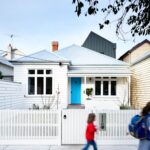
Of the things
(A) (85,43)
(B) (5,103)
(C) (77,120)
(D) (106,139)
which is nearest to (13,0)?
(C) (77,120)

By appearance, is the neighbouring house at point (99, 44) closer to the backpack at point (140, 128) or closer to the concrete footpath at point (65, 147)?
the concrete footpath at point (65, 147)

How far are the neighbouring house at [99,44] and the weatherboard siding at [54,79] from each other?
622 inches

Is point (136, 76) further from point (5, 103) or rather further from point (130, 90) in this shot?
point (5, 103)

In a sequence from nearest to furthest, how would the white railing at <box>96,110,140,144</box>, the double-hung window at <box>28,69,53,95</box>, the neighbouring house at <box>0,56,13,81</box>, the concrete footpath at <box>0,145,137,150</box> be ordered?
1. the concrete footpath at <box>0,145,137,150</box>
2. the white railing at <box>96,110,140,144</box>
3. the double-hung window at <box>28,69,53,95</box>
4. the neighbouring house at <box>0,56,13,81</box>

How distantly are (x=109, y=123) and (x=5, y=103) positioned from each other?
5.87 metres

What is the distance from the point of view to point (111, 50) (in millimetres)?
39031

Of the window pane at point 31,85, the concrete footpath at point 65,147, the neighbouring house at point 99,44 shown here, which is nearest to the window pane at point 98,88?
the window pane at point 31,85

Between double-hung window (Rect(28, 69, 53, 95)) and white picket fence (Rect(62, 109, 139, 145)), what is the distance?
12.3 meters

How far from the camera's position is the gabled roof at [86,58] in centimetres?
2750

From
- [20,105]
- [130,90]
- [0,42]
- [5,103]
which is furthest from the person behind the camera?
[0,42]

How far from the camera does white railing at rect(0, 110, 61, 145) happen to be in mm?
11320

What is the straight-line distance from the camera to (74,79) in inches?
1031

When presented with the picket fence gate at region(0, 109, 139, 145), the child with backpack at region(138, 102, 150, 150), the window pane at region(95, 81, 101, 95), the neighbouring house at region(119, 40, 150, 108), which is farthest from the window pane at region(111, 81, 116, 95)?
the child with backpack at region(138, 102, 150, 150)

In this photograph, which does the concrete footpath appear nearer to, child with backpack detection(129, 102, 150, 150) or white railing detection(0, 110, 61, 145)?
white railing detection(0, 110, 61, 145)
